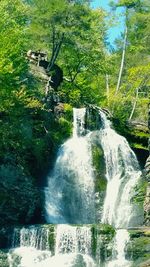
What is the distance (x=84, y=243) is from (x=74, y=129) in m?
11.2

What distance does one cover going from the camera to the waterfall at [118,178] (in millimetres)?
27625

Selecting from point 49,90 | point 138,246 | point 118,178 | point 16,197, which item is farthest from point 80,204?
point 49,90

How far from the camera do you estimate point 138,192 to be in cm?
2806

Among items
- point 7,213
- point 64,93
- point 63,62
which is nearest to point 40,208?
point 7,213

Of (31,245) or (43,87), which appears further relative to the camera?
(43,87)

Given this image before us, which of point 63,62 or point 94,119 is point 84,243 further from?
point 63,62

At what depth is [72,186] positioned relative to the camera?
29312 mm

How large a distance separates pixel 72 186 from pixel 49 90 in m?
7.58

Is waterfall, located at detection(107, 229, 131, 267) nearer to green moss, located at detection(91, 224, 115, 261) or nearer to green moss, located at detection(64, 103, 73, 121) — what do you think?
green moss, located at detection(91, 224, 115, 261)

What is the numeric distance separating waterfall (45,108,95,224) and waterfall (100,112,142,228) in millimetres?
957

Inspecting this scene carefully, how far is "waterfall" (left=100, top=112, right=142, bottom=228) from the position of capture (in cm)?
2762

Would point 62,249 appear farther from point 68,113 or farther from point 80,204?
point 68,113

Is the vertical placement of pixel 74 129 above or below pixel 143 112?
Result: below

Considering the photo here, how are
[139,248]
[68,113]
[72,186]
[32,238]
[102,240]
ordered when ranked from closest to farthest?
1. [139,248]
2. [102,240]
3. [32,238]
4. [72,186]
5. [68,113]
